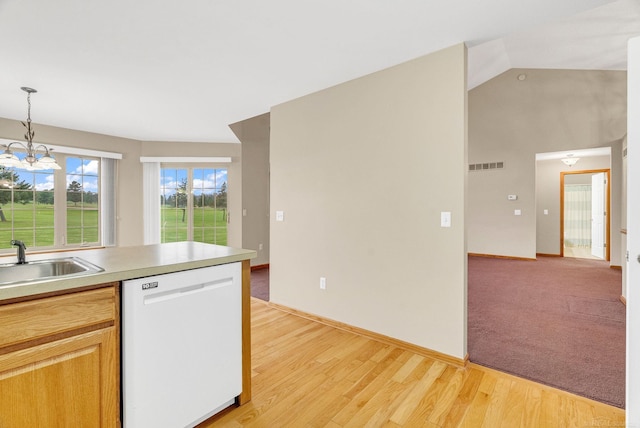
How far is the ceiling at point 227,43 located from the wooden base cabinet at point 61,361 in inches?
69.9

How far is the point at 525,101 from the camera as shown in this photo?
667 cm

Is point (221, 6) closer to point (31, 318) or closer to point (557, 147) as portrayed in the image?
point (31, 318)

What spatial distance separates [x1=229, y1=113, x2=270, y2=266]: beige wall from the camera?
5684 millimetres

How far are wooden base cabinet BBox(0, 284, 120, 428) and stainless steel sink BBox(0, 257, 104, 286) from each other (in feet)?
0.87

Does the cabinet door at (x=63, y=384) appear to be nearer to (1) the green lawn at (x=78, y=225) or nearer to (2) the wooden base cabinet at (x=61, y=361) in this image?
(2) the wooden base cabinet at (x=61, y=361)

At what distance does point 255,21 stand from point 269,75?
84cm

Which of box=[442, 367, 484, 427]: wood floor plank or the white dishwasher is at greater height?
the white dishwasher

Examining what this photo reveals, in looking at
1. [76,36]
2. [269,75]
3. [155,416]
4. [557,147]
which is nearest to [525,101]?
[557,147]

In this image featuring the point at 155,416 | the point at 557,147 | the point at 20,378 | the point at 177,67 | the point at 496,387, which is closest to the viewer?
the point at 20,378

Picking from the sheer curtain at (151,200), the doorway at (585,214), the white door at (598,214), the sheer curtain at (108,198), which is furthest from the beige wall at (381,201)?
the white door at (598,214)

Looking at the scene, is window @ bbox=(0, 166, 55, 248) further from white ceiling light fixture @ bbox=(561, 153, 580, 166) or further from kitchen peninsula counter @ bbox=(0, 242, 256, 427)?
white ceiling light fixture @ bbox=(561, 153, 580, 166)

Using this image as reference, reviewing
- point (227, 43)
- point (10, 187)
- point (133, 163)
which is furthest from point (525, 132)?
point (10, 187)

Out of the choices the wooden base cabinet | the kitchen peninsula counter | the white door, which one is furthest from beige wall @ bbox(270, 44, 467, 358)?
the white door

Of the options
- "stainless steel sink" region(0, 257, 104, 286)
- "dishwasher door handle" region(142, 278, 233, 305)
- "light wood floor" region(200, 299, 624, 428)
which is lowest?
"light wood floor" region(200, 299, 624, 428)
